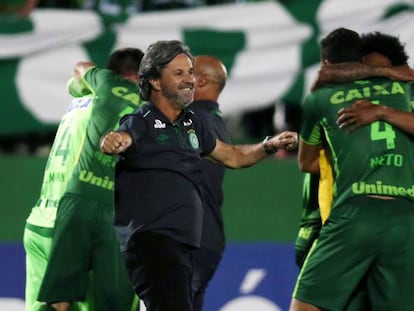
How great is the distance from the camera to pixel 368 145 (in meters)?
5.95

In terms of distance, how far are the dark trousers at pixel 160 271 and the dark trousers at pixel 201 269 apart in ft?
5.25

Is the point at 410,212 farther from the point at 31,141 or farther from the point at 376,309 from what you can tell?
the point at 31,141

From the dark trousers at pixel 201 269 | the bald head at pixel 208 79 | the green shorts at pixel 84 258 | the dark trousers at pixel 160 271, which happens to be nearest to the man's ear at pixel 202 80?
the bald head at pixel 208 79

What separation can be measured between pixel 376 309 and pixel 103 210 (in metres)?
1.58

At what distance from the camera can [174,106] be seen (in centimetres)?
566

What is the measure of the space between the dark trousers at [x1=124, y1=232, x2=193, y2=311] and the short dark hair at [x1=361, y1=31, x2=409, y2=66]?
57.2 inches

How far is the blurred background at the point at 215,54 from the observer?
841 cm

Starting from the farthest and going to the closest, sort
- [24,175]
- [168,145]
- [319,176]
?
1. [24,175]
2. [319,176]
3. [168,145]

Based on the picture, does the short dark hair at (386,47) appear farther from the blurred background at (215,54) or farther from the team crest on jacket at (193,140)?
the blurred background at (215,54)

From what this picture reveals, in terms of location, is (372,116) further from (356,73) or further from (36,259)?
(36,259)

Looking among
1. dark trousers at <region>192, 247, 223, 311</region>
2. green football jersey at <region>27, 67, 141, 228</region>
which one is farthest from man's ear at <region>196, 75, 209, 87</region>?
dark trousers at <region>192, 247, 223, 311</region>

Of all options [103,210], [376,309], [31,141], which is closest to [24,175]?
[31,141]

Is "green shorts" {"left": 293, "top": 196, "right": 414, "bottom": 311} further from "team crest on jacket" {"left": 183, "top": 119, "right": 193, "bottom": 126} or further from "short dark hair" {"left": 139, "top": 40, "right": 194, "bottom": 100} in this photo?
"short dark hair" {"left": 139, "top": 40, "right": 194, "bottom": 100}

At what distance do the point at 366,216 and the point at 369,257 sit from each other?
19 centimetres
